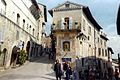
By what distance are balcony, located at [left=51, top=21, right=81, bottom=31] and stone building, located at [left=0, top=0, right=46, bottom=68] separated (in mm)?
4045

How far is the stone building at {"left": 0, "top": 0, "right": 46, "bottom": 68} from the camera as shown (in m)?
23.6

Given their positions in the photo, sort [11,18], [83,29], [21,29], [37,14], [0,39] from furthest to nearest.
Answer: [37,14], [83,29], [21,29], [11,18], [0,39]

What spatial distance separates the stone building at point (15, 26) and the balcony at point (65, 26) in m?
4.05

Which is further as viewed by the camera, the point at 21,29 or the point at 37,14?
the point at 37,14

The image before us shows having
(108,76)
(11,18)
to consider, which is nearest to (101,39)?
(108,76)

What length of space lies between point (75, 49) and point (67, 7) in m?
6.37

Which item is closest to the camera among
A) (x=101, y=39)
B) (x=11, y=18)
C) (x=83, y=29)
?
(x=11, y=18)

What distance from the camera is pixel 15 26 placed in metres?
27.2

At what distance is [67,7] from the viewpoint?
33.3 meters

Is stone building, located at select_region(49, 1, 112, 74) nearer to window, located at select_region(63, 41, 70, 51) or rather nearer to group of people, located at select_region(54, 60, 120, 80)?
window, located at select_region(63, 41, 70, 51)

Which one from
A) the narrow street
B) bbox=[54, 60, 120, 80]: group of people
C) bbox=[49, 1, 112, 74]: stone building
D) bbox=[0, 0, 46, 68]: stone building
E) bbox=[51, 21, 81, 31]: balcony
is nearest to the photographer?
bbox=[54, 60, 120, 80]: group of people

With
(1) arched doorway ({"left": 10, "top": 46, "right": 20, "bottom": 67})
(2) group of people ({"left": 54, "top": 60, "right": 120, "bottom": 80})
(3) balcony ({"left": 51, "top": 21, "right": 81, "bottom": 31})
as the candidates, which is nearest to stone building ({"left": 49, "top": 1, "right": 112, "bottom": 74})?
(3) balcony ({"left": 51, "top": 21, "right": 81, "bottom": 31})

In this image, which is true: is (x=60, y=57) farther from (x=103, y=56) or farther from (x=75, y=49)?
(x=103, y=56)

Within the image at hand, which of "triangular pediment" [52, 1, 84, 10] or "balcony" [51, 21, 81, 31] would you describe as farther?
"triangular pediment" [52, 1, 84, 10]
